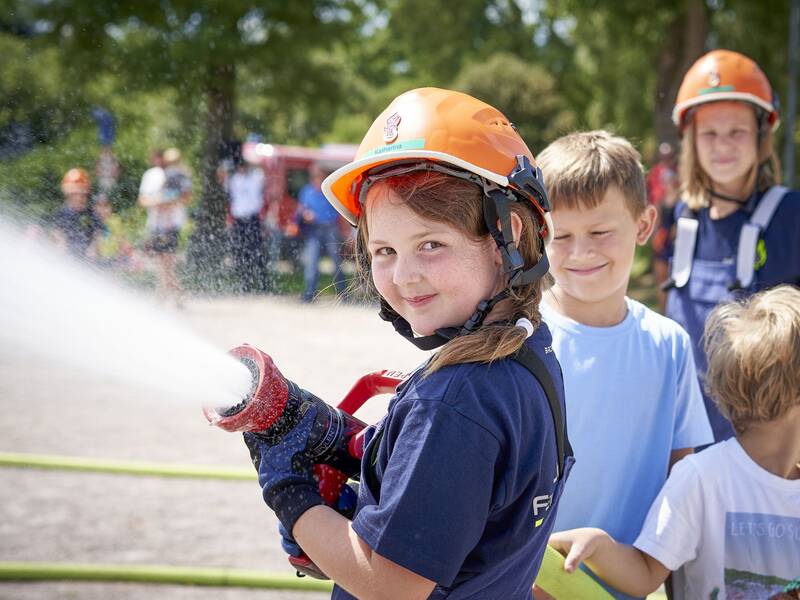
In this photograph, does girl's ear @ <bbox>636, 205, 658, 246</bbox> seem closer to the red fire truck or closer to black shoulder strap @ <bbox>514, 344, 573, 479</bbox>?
black shoulder strap @ <bbox>514, 344, 573, 479</bbox>

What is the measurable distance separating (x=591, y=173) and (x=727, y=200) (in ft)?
5.61

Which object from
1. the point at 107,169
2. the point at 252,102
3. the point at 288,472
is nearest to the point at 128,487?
the point at 107,169

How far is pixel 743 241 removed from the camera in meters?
4.02

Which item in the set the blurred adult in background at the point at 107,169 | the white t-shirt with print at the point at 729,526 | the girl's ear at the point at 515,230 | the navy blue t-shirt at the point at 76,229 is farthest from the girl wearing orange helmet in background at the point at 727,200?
the blurred adult in background at the point at 107,169

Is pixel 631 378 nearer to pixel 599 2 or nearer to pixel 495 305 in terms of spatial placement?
pixel 495 305

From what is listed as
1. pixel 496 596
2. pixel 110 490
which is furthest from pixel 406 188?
pixel 110 490

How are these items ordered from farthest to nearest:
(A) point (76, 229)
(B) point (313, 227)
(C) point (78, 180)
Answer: (B) point (313, 227) < (C) point (78, 180) < (A) point (76, 229)

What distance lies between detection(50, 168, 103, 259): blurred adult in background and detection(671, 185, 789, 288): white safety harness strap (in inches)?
113

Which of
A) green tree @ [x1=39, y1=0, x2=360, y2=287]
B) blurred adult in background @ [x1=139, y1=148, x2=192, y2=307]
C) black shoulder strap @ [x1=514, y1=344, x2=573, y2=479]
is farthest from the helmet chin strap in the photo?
blurred adult in background @ [x1=139, y1=148, x2=192, y2=307]

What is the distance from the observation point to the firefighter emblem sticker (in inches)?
77.5

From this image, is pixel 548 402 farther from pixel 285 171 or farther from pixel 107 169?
pixel 285 171

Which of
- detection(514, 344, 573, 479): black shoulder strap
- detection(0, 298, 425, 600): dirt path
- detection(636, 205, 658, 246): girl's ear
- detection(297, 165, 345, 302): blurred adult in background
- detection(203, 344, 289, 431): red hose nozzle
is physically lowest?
detection(0, 298, 425, 600): dirt path

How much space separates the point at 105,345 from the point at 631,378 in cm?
189

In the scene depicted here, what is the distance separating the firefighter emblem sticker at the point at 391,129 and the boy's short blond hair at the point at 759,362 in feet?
4.34
